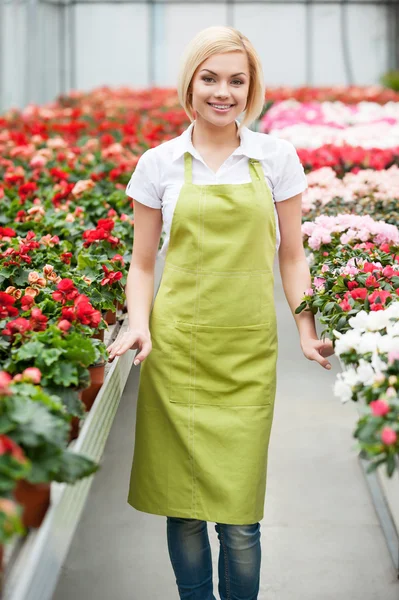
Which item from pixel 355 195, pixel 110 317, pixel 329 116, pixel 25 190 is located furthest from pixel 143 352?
pixel 329 116

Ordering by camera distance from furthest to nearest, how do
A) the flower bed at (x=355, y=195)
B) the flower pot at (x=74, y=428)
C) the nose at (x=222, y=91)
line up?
the flower bed at (x=355, y=195), the nose at (x=222, y=91), the flower pot at (x=74, y=428)

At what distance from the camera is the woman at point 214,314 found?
2051 mm

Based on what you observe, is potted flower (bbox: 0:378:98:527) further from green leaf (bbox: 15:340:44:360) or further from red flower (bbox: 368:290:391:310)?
red flower (bbox: 368:290:391:310)

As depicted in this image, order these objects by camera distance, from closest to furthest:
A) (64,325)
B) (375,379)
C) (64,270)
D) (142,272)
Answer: (375,379) < (64,325) < (142,272) < (64,270)

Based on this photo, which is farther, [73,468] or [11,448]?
[73,468]

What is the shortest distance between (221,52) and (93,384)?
0.82 meters

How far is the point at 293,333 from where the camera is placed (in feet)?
17.2

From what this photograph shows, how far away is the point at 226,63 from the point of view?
2004 mm

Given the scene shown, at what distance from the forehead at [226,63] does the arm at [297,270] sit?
1.10 feet

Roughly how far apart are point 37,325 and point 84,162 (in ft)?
10.4

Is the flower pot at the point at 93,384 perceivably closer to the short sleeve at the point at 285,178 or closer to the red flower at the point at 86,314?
the red flower at the point at 86,314

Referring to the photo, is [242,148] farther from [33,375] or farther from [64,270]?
[64,270]

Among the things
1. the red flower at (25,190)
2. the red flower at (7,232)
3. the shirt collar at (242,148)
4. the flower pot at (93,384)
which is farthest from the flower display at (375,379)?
the red flower at (25,190)

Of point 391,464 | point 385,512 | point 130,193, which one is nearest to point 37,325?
point 130,193
